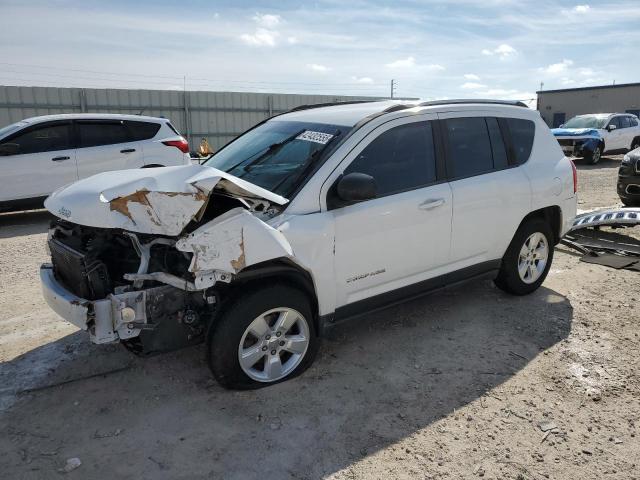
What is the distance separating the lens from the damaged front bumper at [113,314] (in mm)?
2861

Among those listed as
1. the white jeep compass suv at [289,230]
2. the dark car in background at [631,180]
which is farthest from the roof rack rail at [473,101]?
the dark car in background at [631,180]

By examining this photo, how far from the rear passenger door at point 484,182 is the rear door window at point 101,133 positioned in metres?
7.02

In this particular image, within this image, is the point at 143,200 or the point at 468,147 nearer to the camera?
the point at 143,200

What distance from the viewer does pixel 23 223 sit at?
28.2ft

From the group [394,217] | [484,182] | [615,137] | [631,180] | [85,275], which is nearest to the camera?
[85,275]

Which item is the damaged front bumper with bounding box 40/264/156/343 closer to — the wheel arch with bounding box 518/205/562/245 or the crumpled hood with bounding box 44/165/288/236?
the crumpled hood with bounding box 44/165/288/236

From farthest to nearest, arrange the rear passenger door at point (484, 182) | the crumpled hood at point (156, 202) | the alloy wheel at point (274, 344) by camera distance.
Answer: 1. the rear passenger door at point (484, 182)
2. the alloy wheel at point (274, 344)
3. the crumpled hood at point (156, 202)

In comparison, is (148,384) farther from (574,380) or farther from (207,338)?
(574,380)

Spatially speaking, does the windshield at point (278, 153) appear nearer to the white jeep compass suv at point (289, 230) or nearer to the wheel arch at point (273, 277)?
the white jeep compass suv at point (289, 230)

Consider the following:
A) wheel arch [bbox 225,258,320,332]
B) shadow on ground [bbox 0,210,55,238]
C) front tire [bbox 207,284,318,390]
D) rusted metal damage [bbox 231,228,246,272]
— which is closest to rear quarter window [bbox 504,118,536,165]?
wheel arch [bbox 225,258,320,332]

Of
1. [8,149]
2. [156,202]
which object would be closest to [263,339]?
[156,202]

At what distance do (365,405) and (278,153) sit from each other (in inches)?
75.5

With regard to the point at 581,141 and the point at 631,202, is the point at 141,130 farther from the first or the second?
the point at 581,141

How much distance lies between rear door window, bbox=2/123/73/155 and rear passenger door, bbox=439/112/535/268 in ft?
23.5
